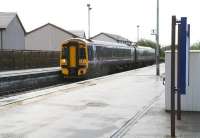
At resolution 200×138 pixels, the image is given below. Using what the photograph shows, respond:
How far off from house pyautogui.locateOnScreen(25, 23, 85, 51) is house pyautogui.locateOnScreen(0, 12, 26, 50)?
17382mm

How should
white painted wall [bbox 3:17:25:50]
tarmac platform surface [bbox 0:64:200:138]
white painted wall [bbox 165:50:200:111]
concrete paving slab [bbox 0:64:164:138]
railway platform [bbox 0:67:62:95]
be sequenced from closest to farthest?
tarmac platform surface [bbox 0:64:200:138]
concrete paving slab [bbox 0:64:164:138]
white painted wall [bbox 165:50:200:111]
railway platform [bbox 0:67:62:95]
white painted wall [bbox 3:17:25:50]

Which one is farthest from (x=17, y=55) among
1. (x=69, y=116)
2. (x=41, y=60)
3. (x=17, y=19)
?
(x=69, y=116)

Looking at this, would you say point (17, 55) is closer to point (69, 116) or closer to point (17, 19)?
point (17, 19)

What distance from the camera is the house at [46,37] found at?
297ft

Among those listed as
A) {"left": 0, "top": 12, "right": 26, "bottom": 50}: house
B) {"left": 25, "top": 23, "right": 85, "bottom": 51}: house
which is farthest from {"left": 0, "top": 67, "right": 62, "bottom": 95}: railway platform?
{"left": 25, "top": 23, "right": 85, "bottom": 51}: house

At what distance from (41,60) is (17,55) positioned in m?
5.86

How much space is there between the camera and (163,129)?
10.4 metres

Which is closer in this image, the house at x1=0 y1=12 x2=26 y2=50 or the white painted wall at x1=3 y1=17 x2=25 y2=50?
the house at x1=0 y1=12 x2=26 y2=50

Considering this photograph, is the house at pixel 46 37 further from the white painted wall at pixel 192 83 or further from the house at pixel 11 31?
the white painted wall at pixel 192 83

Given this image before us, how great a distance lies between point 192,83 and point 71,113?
316cm

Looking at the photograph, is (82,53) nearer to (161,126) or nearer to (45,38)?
(161,126)

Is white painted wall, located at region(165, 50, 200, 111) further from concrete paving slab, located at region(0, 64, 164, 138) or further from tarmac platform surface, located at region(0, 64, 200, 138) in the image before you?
concrete paving slab, located at region(0, 64, 164, 138)

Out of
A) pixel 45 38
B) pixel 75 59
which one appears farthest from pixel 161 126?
pixel 45 38

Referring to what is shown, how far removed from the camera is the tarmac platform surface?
10.0 metres
